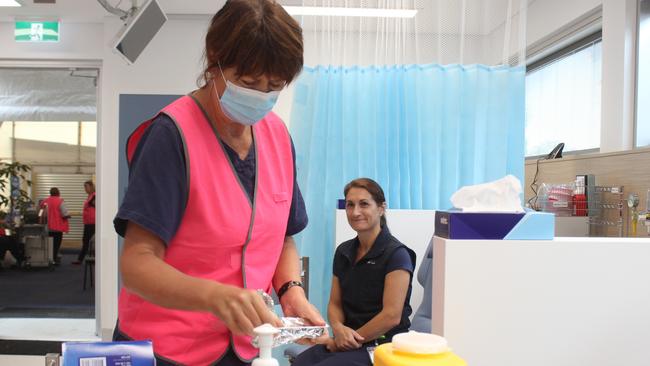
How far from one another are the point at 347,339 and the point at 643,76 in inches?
95.0

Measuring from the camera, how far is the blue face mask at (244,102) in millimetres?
1109

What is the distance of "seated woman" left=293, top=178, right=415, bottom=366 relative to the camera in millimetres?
2766

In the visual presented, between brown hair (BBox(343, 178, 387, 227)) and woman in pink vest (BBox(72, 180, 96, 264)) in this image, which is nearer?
brown hair (BBox(343, 178, 387, 227))

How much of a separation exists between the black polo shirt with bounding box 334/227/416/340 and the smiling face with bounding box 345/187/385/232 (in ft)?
0.25

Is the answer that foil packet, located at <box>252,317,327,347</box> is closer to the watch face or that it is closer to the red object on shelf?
the watch face

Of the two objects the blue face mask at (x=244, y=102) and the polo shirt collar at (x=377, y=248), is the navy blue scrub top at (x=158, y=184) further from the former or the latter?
the polo shirt collar at (x=377, y=248)

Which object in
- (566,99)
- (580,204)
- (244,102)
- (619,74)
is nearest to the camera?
(244,102)

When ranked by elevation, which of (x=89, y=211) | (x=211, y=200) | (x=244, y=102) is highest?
(x=244, y=102)

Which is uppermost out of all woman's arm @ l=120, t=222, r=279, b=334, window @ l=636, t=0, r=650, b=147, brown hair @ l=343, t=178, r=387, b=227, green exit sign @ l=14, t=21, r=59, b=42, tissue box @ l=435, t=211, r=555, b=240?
green exit sign @ l=14, t=21, r=59, b=42

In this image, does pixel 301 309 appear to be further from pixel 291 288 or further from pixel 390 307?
pixel 390 307

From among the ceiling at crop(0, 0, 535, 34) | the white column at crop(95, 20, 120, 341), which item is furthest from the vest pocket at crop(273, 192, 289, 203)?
the white column at crop(95, 20, 120, 341)

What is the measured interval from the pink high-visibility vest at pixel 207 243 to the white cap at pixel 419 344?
1.43 feet

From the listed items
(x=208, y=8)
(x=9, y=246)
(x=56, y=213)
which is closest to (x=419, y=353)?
(x=208, y=8)

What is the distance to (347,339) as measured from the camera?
2762 millimetres
